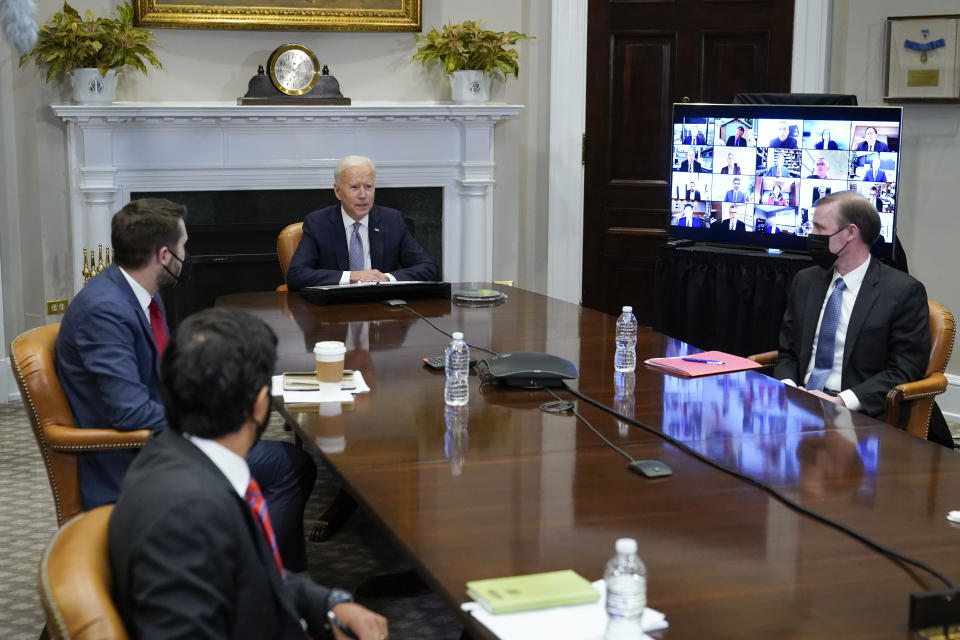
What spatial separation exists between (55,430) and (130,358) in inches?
9.8

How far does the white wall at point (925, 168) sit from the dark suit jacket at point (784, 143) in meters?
0.78

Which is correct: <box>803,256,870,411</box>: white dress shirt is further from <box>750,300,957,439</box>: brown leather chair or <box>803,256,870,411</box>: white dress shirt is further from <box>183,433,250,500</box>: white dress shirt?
<box>183,433,250,500</box>: white dress shirt

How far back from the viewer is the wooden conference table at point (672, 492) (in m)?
1.80

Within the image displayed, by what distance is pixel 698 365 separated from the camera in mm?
3414

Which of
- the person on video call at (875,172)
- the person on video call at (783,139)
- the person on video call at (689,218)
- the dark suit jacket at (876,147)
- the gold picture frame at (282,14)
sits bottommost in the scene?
the person on video call at (689,218)

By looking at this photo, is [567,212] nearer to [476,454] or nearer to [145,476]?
[476,454]

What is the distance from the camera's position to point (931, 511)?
218cm

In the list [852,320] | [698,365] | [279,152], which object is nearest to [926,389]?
[852,320]

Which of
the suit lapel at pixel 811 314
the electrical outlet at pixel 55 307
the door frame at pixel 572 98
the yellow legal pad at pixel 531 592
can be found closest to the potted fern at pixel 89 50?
the electrical outlet at pixel 55 307

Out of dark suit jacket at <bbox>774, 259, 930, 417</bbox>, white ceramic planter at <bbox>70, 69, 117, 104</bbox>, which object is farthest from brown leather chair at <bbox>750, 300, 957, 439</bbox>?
white ceramic planter at <bbox>70, 69, 117, 104</bbox>

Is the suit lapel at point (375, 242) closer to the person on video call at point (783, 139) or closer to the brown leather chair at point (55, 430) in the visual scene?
the person on video call at point (783, 139)

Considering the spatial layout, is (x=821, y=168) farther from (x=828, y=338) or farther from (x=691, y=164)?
(x=828, y=338)

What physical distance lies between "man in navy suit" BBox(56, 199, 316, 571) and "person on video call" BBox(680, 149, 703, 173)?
3.20 m

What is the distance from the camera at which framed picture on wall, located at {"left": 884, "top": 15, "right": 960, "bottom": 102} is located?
563 cm
